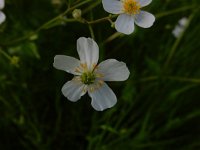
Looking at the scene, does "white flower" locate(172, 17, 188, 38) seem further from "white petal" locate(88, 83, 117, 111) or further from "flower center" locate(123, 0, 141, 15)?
"white petal" locate(88, 83, 117, 111)

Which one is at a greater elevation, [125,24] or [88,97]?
[88,97]

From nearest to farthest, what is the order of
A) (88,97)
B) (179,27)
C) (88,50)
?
(88,50), (88,97), (179,27)

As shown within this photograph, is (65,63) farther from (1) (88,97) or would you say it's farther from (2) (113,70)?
(1) (88,97)

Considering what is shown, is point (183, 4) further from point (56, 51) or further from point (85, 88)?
point (85, 88)

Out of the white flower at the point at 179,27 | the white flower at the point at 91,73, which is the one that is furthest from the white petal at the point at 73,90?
the white flower at the point at 179,27

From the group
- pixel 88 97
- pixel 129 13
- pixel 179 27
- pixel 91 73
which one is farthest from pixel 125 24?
pixel 179 27
